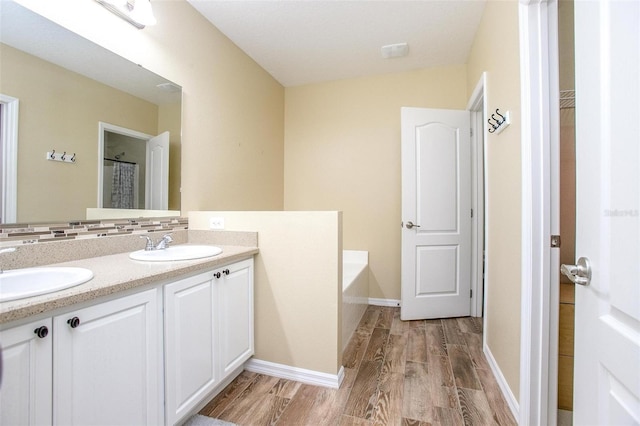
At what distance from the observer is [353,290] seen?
235 centimetres

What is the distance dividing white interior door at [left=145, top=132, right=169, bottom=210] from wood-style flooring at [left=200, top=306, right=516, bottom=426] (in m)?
1.25

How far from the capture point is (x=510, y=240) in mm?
1560

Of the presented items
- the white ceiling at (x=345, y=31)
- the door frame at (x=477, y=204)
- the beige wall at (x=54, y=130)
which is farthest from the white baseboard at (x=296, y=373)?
the white ceiling at (x=345, y=31)

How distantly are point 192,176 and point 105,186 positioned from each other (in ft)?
1.98

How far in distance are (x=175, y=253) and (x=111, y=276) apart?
523 mm

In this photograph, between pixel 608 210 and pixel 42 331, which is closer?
pixel 608 210

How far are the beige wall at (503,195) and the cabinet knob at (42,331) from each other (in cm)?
193

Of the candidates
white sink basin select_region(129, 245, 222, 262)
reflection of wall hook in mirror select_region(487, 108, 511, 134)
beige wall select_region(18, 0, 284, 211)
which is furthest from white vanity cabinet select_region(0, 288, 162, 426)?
reflection of wall hook in mirror select_region(487, 108, 511, 134)

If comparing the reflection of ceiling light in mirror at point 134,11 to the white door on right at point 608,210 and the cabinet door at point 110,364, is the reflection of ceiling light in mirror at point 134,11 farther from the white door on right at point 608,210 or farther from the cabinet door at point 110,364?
the white door on right at point 608,210

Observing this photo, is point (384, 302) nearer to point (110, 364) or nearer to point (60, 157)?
point (110, 364)

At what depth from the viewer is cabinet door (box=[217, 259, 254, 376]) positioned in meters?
1.54

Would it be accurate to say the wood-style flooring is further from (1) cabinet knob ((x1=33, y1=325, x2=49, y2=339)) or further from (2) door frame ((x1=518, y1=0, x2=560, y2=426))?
(1) cabinet knob ((x1=33, y1=325, x2=49, y2=339))

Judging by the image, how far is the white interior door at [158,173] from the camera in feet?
5.98

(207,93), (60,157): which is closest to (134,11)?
(207,93)
